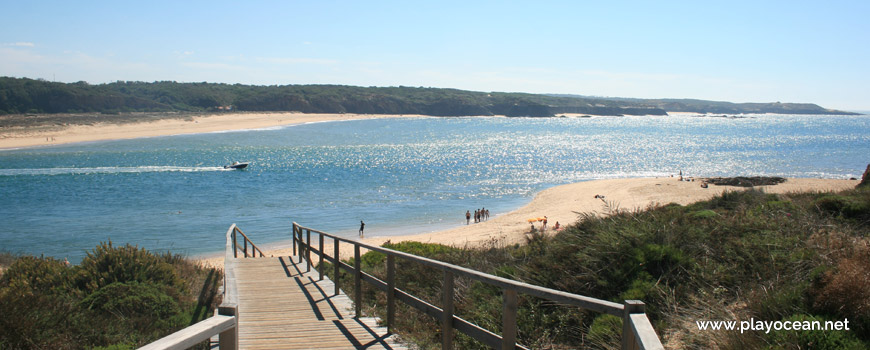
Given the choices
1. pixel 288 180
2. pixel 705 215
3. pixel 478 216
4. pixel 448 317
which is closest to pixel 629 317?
pixel 448 317

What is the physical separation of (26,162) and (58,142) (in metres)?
19.7

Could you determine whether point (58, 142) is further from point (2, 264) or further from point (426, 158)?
point (2, 264)

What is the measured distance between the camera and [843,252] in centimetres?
511

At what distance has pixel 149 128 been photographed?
286 feet

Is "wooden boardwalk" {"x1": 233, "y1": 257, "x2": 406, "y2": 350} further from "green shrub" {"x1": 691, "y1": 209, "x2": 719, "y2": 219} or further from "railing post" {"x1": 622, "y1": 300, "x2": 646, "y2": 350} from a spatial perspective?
"green shrub" {"x1": 691, "y1": 209, "x2": 719, "y2": 219}

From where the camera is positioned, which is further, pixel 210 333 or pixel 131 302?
pixel 131 302

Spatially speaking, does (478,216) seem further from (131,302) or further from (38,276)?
(131,302)

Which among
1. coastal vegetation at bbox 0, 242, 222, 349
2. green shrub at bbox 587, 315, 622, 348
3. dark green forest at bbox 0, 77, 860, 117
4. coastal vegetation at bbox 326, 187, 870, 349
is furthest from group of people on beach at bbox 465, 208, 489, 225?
dark green forest at bbox 0, 77, 860, 117

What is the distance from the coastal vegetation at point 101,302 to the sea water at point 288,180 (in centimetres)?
941

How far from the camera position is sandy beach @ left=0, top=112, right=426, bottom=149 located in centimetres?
6706

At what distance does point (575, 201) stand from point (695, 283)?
3033 cm

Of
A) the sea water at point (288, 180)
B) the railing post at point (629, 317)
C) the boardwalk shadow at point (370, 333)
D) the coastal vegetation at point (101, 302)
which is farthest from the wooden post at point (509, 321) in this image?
the sea water at point (288, 180)

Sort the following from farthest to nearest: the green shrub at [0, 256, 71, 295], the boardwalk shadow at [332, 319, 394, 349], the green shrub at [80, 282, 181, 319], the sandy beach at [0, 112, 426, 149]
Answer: the sandy beach at [0, 112, 426, 149] < the green shrub at [0, 256, 71, 295] < the green shrub at [80, 282, 181, 319] < the boardwalk shadow at [332, 319, 394, 349]

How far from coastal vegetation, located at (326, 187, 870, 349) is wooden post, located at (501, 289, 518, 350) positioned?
41.3 inches
